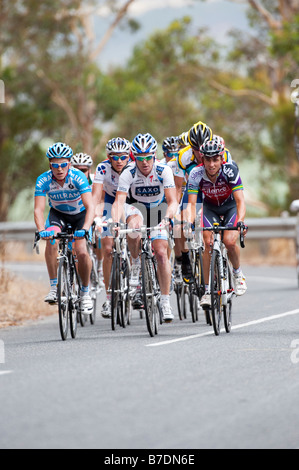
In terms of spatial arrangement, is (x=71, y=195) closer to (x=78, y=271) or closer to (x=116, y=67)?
(x=78, y=271)

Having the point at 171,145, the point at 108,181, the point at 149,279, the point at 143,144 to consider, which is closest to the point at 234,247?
the point at 149,279

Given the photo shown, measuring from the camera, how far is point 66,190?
1237 cm

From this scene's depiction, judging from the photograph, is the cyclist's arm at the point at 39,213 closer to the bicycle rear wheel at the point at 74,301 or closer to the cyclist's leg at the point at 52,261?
the cyclist's leg at the point at 52,261

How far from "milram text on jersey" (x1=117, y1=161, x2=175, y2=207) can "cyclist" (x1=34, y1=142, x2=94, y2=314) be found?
466 millimetres

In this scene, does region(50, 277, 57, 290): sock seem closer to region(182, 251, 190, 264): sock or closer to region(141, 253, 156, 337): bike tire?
region(141, 253, 156, 337): bike tire

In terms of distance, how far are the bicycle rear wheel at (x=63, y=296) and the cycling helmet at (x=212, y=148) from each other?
1981 mm

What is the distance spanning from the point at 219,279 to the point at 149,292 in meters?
0.78

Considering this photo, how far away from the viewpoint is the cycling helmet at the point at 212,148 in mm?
11445

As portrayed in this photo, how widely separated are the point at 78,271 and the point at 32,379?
Result: 409cm

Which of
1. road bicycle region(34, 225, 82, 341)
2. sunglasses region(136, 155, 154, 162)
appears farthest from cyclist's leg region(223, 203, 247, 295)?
road bicycle region(34, 225, 82, 341)

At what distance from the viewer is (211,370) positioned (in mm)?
8742

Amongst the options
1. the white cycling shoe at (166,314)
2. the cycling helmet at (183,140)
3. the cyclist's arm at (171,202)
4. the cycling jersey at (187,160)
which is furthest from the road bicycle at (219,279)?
the cycling helmet at (183,140)

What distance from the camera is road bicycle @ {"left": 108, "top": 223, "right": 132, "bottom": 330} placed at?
1206 centimetres

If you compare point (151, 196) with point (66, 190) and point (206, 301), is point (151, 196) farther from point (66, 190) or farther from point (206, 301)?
point (206, 301)
